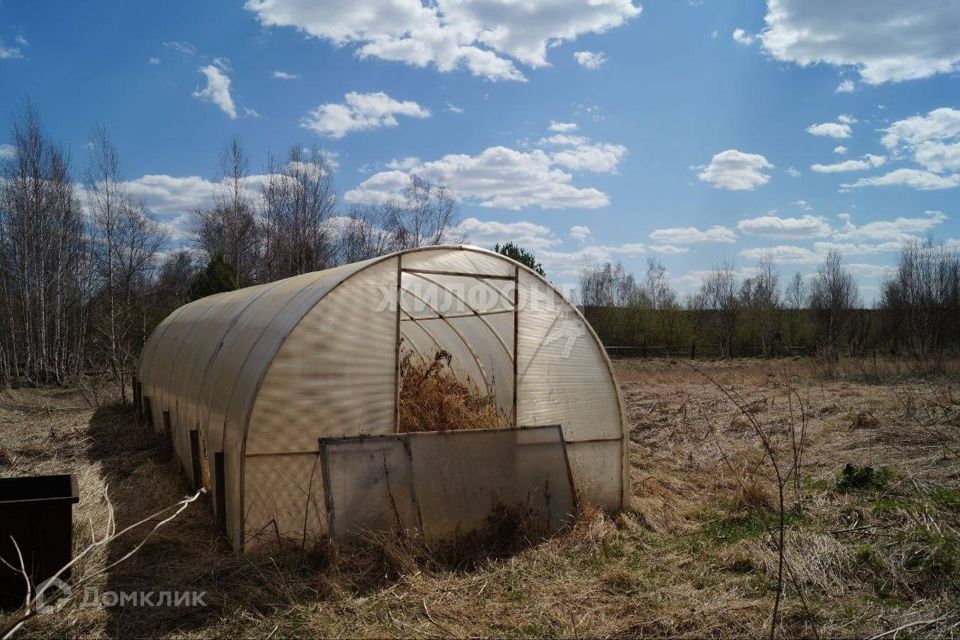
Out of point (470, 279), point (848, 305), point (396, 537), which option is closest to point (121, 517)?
point (396, 537)

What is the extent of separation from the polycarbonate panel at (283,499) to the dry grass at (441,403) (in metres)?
1.25

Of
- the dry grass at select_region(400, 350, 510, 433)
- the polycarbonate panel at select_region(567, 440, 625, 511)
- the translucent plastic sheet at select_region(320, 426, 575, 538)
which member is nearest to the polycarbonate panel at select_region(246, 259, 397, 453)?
the translucent plastic sheet at select_region(320, 426, 575, 538)

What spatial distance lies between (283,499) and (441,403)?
2114mm

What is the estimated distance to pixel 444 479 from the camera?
6.30 meters

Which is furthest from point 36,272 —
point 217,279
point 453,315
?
point 453,315

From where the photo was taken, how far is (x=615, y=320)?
39344 millimetres

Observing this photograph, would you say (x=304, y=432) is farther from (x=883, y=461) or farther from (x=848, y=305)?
(x=848, y=305)

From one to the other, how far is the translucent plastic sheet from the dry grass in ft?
1.83

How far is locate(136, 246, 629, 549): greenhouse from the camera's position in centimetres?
590

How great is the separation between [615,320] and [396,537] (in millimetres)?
34598

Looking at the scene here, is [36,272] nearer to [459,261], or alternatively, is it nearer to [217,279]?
[217,279]

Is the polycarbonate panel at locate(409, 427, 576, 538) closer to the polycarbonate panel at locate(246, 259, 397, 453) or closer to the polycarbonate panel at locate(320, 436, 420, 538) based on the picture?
the polycarbonate panel at locate(320, 436, 420, 538)

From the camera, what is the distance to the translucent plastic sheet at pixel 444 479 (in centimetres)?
593

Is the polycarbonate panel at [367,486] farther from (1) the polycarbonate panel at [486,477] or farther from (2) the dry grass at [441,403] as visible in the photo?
(2) the dry grass at [441,403]
